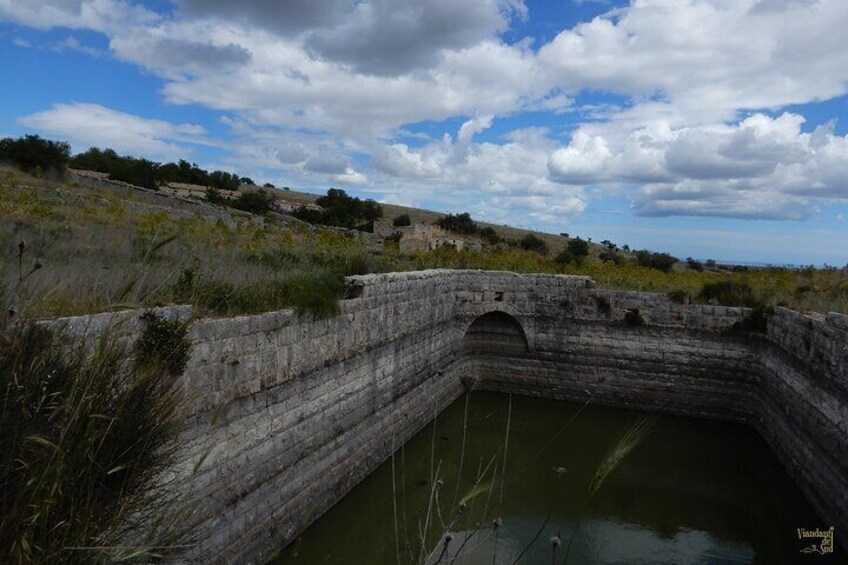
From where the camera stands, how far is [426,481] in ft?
30.1

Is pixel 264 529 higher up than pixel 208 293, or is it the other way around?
pixel 208 293

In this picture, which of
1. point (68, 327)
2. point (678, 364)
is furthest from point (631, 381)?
point (68, 327)

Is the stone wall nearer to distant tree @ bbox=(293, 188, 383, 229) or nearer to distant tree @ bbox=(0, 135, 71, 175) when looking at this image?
distant tree @ bbox=(0, 135, 71, 175)

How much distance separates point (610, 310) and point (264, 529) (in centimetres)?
917

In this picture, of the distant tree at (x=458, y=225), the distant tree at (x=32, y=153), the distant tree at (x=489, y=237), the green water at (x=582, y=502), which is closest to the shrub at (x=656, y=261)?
the distant tree at (x=489, y=237)

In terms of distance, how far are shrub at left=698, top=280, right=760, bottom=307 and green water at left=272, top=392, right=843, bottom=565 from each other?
2.59 m

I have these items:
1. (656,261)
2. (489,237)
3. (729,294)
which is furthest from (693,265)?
(729,294)

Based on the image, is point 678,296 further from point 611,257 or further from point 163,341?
point 611,257

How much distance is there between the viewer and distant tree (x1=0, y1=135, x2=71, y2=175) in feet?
68.9

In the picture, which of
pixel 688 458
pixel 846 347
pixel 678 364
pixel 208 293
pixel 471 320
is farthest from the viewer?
pixel 471 320

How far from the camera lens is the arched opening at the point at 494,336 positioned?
45.8 feet

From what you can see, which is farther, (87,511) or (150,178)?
(150,178)

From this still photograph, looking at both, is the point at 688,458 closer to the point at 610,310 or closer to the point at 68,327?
the point at 610,310

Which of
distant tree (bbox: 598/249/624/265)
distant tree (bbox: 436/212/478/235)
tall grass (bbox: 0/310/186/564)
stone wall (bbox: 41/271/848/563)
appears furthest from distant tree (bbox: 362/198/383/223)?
tall grass (bbox: 0/310/186/564)
